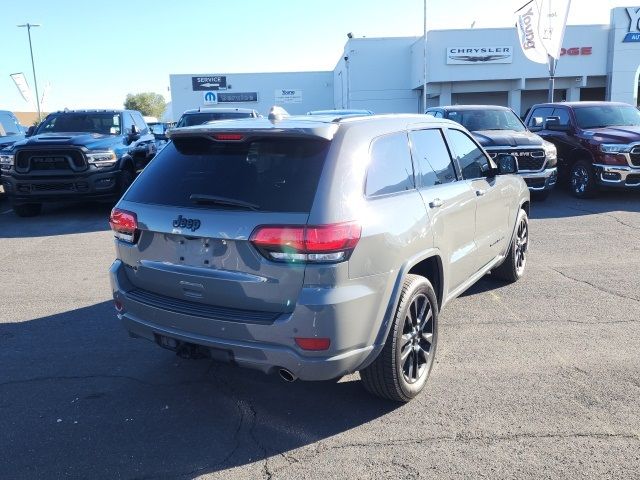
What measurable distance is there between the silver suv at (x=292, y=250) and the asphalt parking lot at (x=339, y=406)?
1.32 ft

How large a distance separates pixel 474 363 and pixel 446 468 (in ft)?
4.54

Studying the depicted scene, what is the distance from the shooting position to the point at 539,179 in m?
10.9

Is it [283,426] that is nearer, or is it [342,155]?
[342,155]

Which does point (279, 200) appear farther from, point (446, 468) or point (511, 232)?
point (511, 232)

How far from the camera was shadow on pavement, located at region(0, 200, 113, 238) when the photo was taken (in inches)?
379

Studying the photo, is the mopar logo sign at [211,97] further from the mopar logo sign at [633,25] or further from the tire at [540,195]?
the tire at [540,195]

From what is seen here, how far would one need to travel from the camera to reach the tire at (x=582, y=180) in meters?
11.5

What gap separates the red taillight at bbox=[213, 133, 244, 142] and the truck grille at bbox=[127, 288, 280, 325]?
3.28 feet

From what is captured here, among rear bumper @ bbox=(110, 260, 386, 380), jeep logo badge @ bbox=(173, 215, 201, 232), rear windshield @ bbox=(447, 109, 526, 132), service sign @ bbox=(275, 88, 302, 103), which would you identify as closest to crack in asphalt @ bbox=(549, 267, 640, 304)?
rear bumper @ bbox=(110, 260, 386, 380)

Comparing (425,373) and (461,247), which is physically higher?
(461,247)

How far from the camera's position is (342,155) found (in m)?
3.18

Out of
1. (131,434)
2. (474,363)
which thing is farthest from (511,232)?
(131,434)

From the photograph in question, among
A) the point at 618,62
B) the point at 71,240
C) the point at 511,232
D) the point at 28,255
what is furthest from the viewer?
the point at 618,62

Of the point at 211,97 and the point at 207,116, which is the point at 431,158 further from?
the point at 211,97
